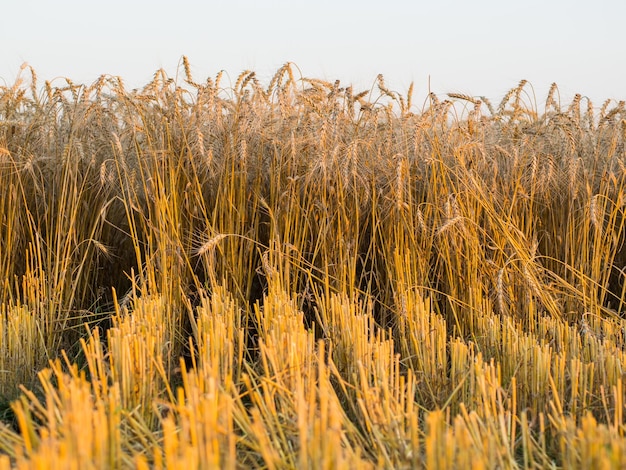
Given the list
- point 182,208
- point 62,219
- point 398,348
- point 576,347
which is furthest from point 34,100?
point 576,347

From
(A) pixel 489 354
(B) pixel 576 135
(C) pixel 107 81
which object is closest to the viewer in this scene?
(A) pixel 489 354

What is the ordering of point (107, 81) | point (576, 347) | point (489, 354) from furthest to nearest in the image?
1. point (107, 81)
2. point (489, 354)
3. point (576, 347)

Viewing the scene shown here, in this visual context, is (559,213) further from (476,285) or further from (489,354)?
(489,354)

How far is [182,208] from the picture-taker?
3152 mm

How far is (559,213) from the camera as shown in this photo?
3.43 m

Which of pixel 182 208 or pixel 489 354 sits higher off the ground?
pixel 182 208

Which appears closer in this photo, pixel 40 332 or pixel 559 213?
pixel 40 332

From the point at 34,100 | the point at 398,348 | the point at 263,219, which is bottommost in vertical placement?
the point at 398,348

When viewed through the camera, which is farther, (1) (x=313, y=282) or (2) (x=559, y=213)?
(2) (x=559, y=213)

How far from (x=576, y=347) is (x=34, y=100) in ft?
8.79

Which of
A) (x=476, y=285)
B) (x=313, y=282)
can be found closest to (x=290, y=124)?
(x=313, y=282)

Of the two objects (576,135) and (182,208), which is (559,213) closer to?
(576,135)

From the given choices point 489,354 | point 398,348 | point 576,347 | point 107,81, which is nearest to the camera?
point 576,347

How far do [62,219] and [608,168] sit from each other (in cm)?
249
